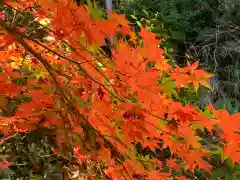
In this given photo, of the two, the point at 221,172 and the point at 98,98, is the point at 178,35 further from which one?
the point at 98,98

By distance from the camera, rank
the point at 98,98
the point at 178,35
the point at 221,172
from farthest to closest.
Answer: the point at 178,35, the point at 221,172, the point at 98,98

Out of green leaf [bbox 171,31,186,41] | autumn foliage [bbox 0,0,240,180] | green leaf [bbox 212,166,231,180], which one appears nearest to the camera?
autumn foliage [bbox 0,0,240,180]

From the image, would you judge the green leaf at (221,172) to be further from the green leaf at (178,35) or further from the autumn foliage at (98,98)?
the green leaf at (178,35)

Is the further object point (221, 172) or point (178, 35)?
point (178, 35)

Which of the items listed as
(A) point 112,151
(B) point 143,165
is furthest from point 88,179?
(A) point 112,151

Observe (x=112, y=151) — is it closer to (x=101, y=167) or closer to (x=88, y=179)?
(x=88, y=179)

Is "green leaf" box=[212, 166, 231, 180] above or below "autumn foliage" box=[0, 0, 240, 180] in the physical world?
below

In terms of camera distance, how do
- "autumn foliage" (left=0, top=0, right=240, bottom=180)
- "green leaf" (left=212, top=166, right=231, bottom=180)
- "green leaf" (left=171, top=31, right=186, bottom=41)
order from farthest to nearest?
"green leaf" (left=171, top=31, right=186, bottom=41) → "green leaf" (left=212, top=166, right=231, bottom=180) → "autumn foliage" (left=0, top=0, right=240, bottom=180)

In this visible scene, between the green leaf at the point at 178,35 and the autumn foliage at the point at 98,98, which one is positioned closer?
the autumn foliage at the point at 98,98

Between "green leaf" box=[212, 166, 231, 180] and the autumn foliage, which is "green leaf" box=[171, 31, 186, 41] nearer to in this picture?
"green leaf" box=[212, 166, 231, 180]

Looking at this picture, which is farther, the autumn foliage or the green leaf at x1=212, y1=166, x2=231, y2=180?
the green leaf at x1=212, y1=166, x2=231, y2=180

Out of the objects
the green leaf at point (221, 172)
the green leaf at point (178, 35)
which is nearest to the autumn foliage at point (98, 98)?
the green leaf at point (221, 172)

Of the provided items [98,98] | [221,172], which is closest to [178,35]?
[221,172]

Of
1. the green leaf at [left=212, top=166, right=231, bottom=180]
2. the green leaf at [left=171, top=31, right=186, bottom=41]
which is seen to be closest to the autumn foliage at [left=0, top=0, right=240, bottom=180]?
the green leaf at [left=212, top=166, right=231, bottom=180]
